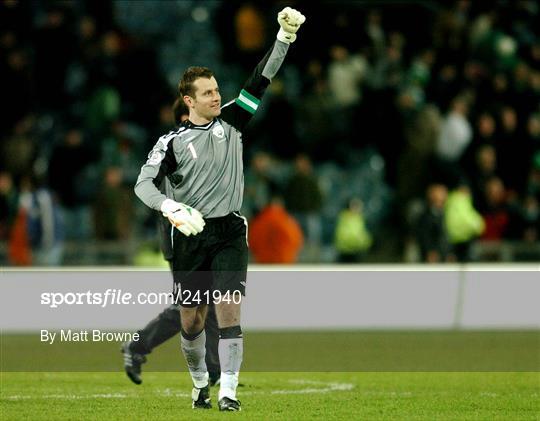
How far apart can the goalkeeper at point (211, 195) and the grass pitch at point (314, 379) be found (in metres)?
0.65

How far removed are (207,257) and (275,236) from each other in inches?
419

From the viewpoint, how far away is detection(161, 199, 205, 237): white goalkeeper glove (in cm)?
902

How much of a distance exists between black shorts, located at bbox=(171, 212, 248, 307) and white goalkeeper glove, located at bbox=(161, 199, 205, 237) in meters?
0.56

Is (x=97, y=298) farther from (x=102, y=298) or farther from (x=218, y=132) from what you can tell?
(x=218, y=132)

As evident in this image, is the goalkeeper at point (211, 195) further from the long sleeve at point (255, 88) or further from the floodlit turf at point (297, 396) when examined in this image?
the floodlit turf at point (297, 396)

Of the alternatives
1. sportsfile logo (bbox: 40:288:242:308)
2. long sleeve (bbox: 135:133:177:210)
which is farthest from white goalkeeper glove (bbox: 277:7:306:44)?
sportsfile logo (bbox: 40:288:242:308)

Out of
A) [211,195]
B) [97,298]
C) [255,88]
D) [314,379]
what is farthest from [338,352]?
[255,88]

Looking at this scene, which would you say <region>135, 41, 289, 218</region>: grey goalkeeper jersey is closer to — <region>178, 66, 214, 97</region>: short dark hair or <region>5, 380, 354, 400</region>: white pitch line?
<region>178, 66, 214, 97</region>: short dark hair

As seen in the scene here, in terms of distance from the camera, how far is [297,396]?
427 inches

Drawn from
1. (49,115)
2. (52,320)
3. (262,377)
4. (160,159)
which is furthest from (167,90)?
(160,159)

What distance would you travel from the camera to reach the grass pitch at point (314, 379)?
9695mm

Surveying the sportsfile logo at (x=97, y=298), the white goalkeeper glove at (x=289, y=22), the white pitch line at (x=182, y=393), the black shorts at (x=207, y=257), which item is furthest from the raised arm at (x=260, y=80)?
the sportsfile logo at (x=97, y=298)

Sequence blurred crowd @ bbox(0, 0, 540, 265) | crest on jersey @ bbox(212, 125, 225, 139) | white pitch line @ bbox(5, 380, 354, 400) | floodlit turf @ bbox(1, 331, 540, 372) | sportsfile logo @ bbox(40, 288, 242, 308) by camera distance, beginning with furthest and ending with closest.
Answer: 1. blurred crowd @ bbox(0, 0, 540, 265)
2. sportsfile logo @ bbox(40, 288, 242, 308)
3. floodlit turf @ bbox(1, 331, 540, 372)
4. white pitch line @ bbox(5, 380, 354, 400)
5. crest on jersey @ bbox(212, 125, 225, 139)

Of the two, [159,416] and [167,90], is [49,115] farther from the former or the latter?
[159,416]
